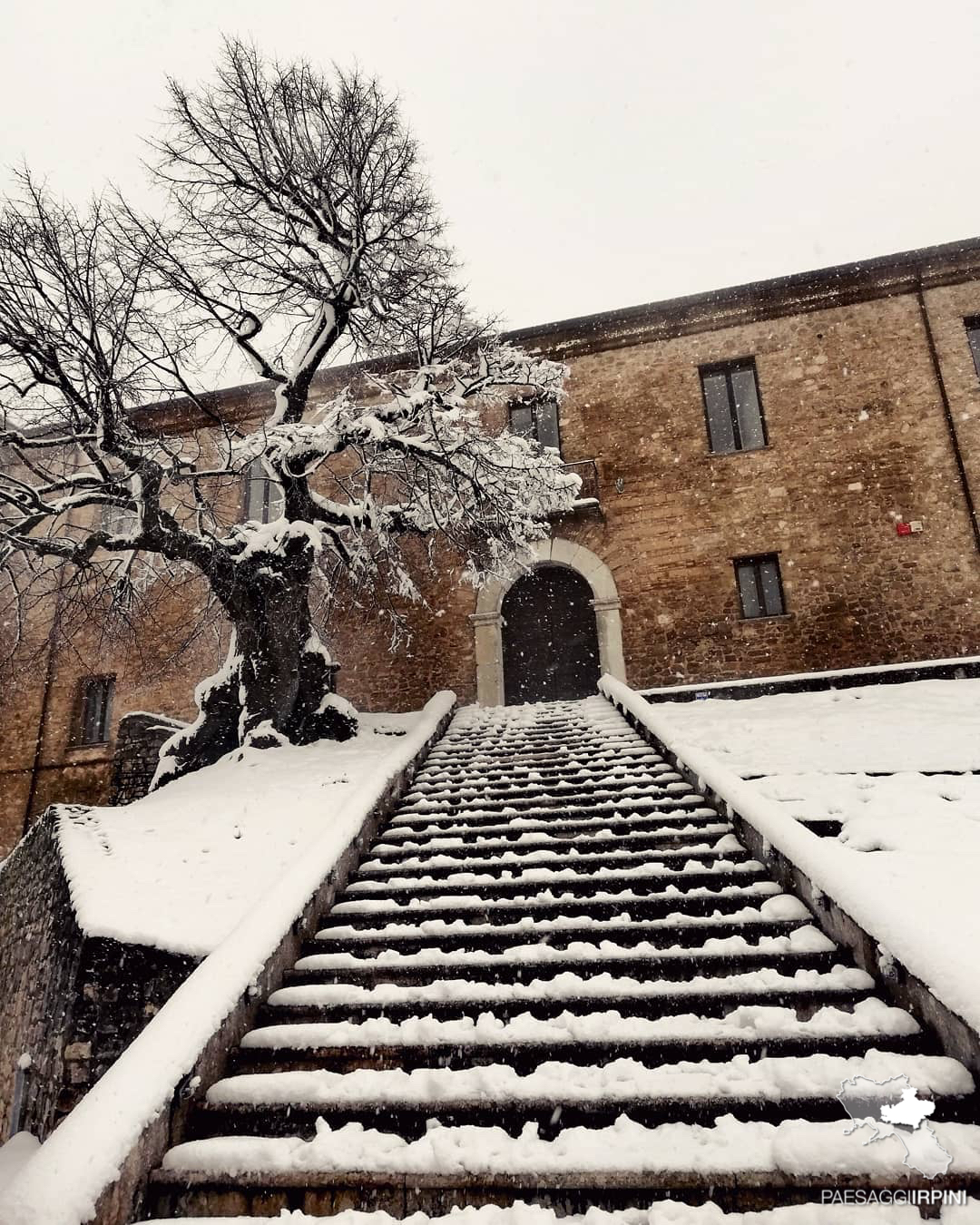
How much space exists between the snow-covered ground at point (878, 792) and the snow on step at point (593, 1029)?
0.27 meters

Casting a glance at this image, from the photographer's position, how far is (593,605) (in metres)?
10.8

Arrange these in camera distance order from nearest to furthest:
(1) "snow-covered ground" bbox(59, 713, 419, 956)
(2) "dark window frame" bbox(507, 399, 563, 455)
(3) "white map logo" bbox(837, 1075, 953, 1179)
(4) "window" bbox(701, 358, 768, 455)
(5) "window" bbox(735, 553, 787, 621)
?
(3) "white map logo" bbox(837, 1075, 953, 1179)
(1) "snow-covered ground" bbox(59, 713, 419, 956)
(5) "window" bbox(735, 553, 787, 621)
(4) "window" bbox(701, 358, 768, 455)
(2) "dark window frame" bbox(507, 399, 563, 455)

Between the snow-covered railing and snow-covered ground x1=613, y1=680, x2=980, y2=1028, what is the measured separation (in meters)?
2.48

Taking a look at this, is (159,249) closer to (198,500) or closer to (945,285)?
(198,500)

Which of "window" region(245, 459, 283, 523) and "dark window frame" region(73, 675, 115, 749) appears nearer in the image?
"dark window frame" region(73, 675, 115, 749)

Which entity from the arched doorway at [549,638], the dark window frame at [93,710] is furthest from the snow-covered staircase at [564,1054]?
the dark window frame at [93,710]

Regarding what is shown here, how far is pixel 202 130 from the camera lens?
7902mm

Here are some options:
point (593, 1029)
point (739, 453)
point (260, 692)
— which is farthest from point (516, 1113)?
point (739, 453)

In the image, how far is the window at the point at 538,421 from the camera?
1190 cm

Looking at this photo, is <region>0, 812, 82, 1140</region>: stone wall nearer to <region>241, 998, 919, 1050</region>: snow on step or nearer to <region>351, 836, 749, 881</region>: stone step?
<region>351, 836, 749, 881</region>: stone step

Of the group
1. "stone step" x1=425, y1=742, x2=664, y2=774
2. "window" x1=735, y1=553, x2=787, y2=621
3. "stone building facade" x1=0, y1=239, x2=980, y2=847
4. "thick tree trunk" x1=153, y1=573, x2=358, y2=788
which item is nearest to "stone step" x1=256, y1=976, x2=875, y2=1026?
"stone step" x1=425, y1=742, x2=664, y2=774

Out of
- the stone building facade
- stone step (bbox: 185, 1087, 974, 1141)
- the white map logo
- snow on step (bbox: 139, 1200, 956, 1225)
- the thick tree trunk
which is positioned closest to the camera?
snow on step (bbox: 139, 1200, 956, 1225)

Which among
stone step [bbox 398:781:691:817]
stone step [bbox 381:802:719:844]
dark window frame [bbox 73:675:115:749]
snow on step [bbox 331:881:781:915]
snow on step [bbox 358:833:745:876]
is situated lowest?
snow on step [bbox 331:881:781:915]

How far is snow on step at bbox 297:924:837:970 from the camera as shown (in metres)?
2.89
